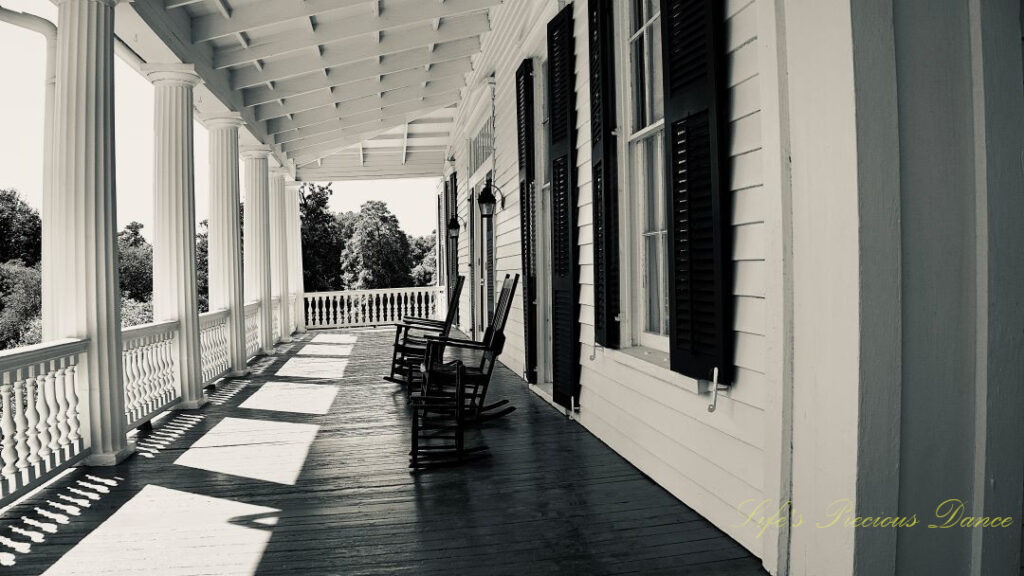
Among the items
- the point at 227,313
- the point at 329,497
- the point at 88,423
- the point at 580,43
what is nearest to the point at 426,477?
the point at 329,497

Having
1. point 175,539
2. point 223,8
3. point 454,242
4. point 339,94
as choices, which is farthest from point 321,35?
point 454,242

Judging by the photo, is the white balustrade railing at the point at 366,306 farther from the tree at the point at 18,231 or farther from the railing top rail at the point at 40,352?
the tree at the point at 18,231

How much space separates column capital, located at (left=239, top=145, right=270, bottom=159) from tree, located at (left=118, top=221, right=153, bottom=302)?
56.1 ft

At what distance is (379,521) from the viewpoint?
289 cm

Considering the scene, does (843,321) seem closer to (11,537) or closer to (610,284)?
(610,284)

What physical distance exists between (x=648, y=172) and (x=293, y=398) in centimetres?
394

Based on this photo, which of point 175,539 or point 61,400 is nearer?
point 175,539

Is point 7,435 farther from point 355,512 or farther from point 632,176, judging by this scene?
point 632,176

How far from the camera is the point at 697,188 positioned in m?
2.63

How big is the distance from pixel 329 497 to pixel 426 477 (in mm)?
514

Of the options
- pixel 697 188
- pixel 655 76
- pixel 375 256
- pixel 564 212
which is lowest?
pixel 697 188

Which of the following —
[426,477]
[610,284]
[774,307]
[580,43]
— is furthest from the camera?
[580,43]

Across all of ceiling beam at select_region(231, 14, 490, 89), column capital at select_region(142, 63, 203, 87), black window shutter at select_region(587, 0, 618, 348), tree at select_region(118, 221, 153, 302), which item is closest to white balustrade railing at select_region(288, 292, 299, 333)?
ceiling beam at select_region(231, 14, 490, 89)

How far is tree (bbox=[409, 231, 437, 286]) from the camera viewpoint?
25.0m
